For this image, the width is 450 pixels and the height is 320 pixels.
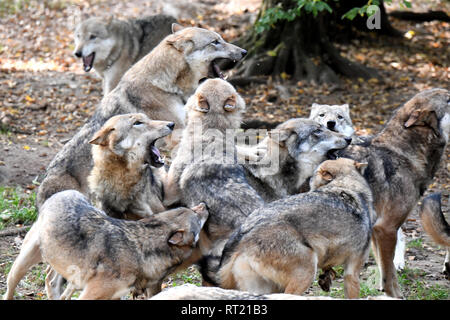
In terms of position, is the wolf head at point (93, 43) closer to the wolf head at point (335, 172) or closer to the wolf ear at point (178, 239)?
the wolf head at point (335, 172)

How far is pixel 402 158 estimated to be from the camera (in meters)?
8.01

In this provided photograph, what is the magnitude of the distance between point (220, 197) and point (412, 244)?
10.2 ft

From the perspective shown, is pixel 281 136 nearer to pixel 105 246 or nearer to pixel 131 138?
pixel 131 138

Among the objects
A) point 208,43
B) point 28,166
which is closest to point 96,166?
point 208,43

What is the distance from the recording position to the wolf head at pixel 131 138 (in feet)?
24.0

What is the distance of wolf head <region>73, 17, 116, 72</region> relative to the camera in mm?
12883

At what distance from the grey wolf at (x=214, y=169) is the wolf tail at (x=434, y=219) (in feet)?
5.79

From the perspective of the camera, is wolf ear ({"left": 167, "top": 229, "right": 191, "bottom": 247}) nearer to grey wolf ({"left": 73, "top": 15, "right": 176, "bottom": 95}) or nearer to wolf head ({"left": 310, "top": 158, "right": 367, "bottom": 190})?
wolf head ({"left": 310, "top": 158, "right": 367, "bottom": 190})

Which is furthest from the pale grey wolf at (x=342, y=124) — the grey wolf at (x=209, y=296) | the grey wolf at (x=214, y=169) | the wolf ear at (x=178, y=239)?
the grey wolf at (x=209, y=296)

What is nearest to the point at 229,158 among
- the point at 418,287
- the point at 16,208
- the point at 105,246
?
the point at 105,246

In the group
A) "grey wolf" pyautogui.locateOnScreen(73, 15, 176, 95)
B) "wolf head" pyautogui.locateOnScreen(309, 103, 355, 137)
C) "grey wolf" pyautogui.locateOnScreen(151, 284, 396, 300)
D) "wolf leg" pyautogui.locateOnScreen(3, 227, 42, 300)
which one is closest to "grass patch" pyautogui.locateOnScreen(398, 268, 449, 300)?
"wolf head" pyautogui.locateOnScreen(309, 103, 355, 137)

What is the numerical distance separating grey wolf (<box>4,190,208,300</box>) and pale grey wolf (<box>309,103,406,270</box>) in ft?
9.13

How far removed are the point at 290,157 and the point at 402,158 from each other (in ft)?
4.26

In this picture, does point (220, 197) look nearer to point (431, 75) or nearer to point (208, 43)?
point (208, 43)
